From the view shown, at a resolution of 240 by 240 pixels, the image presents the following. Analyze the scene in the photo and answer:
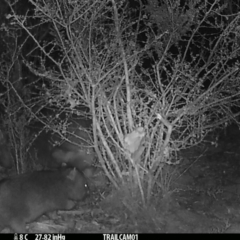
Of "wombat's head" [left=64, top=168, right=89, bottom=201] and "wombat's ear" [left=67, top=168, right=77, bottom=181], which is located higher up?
"wombat's ear" [left=67, top=168, right=77, bottom=181]

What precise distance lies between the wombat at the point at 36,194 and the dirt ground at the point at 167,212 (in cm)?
16

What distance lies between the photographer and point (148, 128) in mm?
5809

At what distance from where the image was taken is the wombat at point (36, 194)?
5.18 m

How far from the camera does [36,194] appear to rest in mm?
5516

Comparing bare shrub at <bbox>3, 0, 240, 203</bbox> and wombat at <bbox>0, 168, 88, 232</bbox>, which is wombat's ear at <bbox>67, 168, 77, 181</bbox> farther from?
bare shrub at <bbox>3, 0, 240, 203</bbox>

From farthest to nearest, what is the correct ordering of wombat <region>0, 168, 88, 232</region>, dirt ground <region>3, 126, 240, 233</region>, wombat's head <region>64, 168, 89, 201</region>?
wombat's head <region>64, 168, 89, 201</region> → dirt ground <region>3, 126, 240, 233</region> → wombat <region>0, 168, 88, 232</region>

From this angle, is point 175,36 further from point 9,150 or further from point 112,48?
point 9,150

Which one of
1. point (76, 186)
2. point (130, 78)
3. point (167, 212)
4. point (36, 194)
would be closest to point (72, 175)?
point (76, 186)

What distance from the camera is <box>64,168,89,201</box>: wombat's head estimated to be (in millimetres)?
6066

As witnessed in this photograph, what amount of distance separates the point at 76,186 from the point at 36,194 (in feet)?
2.52

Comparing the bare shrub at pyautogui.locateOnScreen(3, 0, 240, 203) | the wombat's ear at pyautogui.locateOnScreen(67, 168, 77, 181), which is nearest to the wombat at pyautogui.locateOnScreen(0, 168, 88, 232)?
the wombat's ear at pyautogui.locateOnScreen(67, 168, 77, 181)

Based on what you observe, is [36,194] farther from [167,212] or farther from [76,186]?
[167,212]

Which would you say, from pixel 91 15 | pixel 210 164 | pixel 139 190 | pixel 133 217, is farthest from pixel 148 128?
pixel 210 164

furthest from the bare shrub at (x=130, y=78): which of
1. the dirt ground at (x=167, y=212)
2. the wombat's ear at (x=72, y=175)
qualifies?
the wombat's ear at (x=72, y=175)
